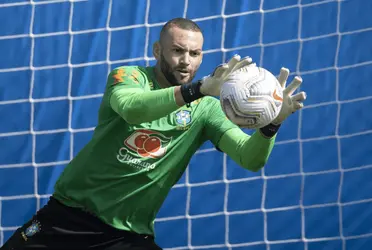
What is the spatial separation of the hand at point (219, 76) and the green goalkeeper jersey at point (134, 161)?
59 centimetres

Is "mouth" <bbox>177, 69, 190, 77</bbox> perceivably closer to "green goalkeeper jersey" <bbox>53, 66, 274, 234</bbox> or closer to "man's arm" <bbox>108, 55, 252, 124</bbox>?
"green goalkeeper jersey" <bbox>53, 66, 274, 234</bbox>

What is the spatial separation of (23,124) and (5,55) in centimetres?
51

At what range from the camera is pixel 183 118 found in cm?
400

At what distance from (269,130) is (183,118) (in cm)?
52

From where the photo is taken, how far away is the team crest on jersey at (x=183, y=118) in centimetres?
399

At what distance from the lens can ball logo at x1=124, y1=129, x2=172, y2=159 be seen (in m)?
3.94

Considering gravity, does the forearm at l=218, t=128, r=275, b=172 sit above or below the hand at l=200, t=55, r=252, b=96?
below

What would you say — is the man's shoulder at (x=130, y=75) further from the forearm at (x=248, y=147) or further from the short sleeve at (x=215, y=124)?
the forearm at (x=248, y=147)

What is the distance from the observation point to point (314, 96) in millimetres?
5516

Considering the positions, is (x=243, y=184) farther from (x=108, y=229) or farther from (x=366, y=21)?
(x=108, y=229)

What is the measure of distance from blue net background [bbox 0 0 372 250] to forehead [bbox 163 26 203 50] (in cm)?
165

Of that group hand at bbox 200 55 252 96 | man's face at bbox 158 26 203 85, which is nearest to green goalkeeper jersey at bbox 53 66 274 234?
man's face at bbox 158 26 203 85

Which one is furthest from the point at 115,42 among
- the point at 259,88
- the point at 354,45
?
the point at 259,88

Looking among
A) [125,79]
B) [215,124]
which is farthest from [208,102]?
[125,79]
